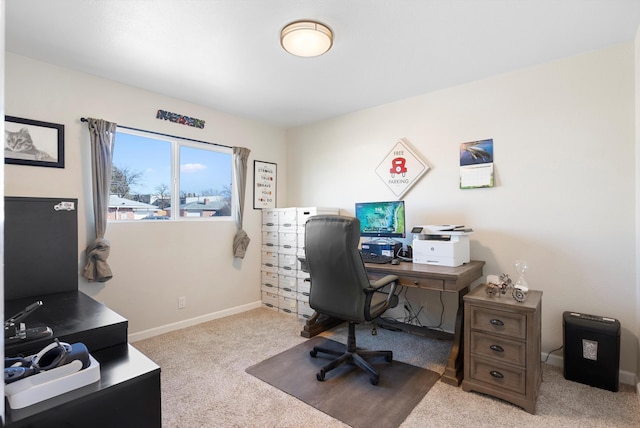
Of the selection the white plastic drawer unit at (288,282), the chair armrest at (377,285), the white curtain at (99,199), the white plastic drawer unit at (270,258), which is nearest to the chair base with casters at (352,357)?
the chair armrest at (377,285)

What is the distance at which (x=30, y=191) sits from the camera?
2.39 metres

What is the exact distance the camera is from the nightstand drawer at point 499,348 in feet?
6.31

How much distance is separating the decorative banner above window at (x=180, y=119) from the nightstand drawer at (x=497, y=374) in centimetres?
332

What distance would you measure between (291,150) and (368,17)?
254cm

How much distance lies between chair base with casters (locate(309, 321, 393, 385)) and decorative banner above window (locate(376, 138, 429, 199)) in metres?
1.56

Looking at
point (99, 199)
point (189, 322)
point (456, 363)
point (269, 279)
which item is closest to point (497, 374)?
point (456, 363)

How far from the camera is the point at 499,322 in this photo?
6.57 feet

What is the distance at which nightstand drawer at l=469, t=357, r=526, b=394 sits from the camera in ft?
6.28

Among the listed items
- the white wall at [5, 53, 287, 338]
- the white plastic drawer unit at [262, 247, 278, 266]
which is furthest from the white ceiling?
the white plastic drawer unit at [262, 247, 278, 266]

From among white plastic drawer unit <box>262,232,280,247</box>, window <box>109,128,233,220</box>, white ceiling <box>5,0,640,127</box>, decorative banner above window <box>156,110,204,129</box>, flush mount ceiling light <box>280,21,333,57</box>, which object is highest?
white ceiling <box>5,0,640,127</box>

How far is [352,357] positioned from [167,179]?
8.13 ft

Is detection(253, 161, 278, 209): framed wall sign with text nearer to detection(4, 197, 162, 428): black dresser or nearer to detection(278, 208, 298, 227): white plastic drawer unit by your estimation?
detection(278, 208, 298, 227): white plastic drawer unit

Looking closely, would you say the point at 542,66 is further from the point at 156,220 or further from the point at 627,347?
the point at 156,220

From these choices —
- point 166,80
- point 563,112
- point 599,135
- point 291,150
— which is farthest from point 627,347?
point 166,80
